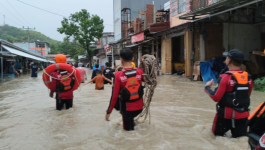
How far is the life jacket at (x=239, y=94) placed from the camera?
3074 mm

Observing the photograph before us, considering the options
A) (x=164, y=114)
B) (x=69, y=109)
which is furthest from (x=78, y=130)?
(x=164, y=114)

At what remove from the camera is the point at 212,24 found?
1372cm

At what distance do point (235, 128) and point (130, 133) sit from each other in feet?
5.46

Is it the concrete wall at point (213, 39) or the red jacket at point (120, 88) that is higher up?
the concrete wall at point (213, 39)

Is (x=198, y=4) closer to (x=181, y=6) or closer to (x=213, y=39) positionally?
(x=181, y=6)

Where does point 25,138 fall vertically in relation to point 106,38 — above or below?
below

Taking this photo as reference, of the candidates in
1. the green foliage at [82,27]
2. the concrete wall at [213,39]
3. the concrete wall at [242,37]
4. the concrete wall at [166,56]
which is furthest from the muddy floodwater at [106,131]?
the green foliage at [82,27]

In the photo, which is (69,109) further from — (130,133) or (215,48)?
(215,48)

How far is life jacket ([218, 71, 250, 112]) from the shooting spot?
10.1 ft

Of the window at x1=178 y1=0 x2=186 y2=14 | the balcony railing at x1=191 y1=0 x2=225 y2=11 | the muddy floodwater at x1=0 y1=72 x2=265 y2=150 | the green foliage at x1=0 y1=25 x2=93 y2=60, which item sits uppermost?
the green foliage at x1=0 y1=25 x2=93 y2=60

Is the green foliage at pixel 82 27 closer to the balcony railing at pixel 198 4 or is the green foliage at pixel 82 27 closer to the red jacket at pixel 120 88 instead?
the balcony railing at pixel 198 4

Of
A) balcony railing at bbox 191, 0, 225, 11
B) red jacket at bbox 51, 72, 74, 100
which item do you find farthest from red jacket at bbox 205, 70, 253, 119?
balcony railing at bbox 191, 0, 225, 11

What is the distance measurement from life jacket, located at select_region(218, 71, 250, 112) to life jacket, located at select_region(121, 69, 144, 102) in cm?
131

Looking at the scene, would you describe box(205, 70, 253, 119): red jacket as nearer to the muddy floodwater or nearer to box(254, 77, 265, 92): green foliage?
the muddy floodwater
